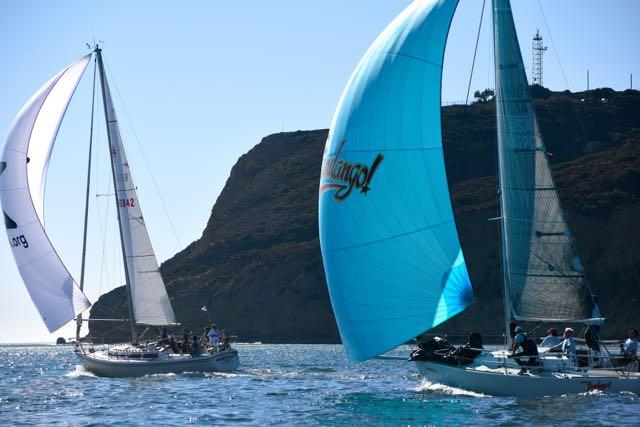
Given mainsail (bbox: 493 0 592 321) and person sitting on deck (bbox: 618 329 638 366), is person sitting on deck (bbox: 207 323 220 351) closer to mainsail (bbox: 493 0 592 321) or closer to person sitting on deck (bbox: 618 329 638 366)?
mainsail (bbox: 493 0 592 321)

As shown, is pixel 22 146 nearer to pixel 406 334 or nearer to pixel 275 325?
pixel 406 334

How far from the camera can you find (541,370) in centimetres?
2291

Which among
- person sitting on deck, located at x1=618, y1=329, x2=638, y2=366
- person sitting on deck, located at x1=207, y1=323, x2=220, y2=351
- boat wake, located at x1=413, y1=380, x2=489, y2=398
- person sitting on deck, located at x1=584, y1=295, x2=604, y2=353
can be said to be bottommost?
boat wake, located at x1=413, y1=380, x2=489, y2=398

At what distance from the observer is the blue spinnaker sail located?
22.4 metres

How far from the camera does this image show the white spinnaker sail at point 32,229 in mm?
31828

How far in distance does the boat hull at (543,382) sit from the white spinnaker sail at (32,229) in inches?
552

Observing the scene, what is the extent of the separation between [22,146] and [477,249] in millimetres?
54420

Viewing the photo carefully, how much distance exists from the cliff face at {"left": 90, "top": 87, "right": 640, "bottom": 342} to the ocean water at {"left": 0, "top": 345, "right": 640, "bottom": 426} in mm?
42336

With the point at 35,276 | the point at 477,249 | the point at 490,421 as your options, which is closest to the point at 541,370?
the point at 490,421

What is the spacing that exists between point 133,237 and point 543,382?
57.1 ft

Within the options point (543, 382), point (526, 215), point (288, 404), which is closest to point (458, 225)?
point (526, 215)

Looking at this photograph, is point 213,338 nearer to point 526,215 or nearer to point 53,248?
point 53,248

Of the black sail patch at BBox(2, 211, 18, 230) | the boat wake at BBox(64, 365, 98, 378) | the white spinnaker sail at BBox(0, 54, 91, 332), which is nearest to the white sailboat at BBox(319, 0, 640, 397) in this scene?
the white spinnaker sail at BBox(0, 54, 91, 332)

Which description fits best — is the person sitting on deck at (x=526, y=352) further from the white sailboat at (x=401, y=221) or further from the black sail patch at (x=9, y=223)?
the black sail patch at (x=9, y=223)
